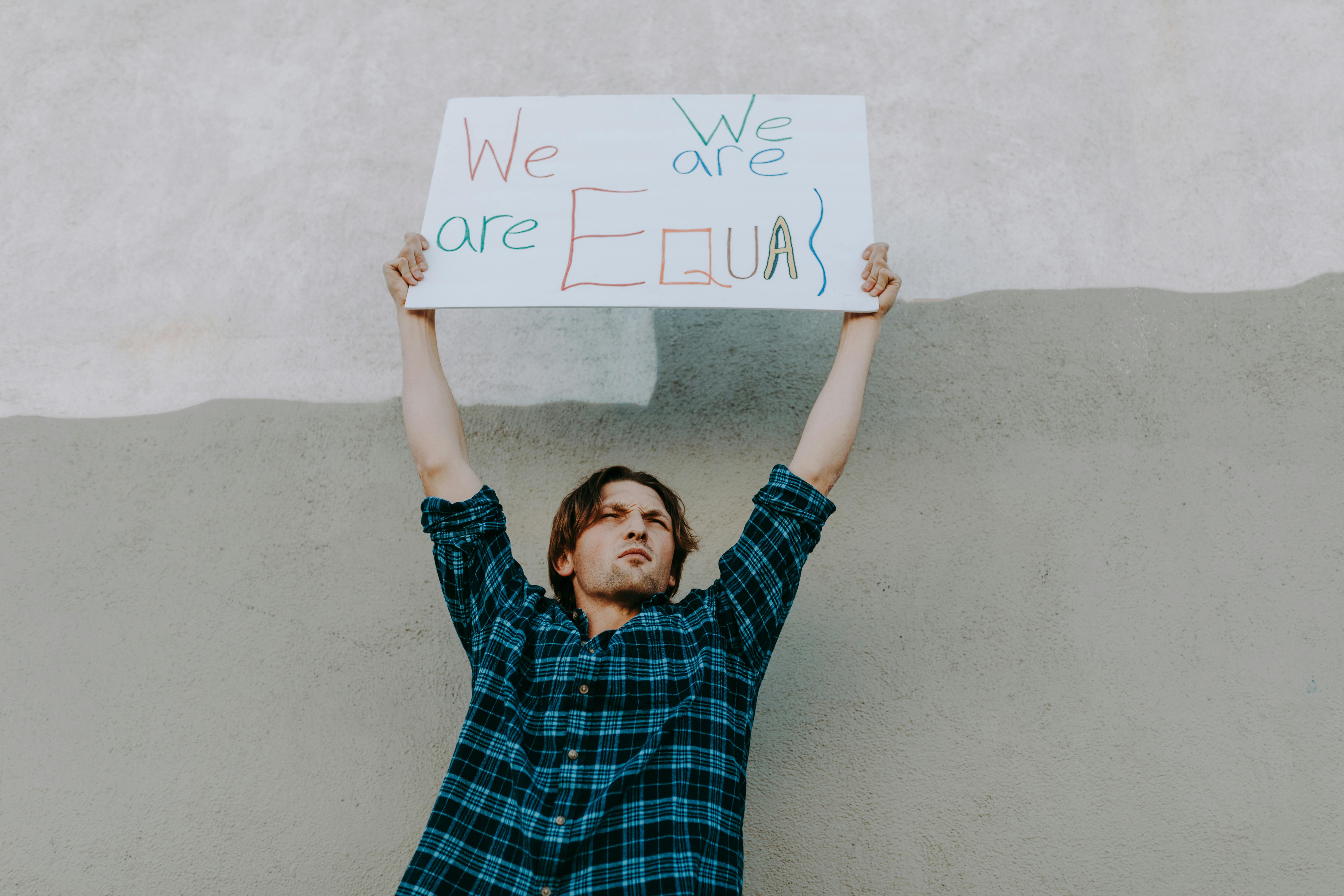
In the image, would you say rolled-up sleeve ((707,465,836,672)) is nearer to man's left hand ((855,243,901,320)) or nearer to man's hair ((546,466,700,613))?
man's hair ((546,466,700,613))

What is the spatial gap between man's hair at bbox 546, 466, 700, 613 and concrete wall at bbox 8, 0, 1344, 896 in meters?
0.16

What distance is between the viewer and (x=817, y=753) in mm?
1497

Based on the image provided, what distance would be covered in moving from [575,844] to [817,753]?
1.81 feet

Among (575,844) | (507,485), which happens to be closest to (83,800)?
(507,485)

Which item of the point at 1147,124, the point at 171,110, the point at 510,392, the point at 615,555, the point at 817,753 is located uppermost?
the point at 171,110

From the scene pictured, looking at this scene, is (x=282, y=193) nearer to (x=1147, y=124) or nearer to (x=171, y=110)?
(x=171, y=110)

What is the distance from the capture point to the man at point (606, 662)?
108cm

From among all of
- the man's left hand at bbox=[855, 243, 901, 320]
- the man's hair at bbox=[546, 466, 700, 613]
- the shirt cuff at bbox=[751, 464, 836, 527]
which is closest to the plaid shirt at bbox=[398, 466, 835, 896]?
the shirt cuff at bbox=[751, 464, 836, 527]

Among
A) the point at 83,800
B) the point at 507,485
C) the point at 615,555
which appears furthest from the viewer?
the point at 507,485

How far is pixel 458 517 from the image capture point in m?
1.27

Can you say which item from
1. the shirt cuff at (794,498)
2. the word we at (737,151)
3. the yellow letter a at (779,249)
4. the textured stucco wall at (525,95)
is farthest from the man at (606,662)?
the textured stucco wall at (525,95)

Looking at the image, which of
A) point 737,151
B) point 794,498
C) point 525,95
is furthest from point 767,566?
point 525,95

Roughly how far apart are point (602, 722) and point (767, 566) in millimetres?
307

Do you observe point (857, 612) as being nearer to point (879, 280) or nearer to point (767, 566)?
point (767, 566)
